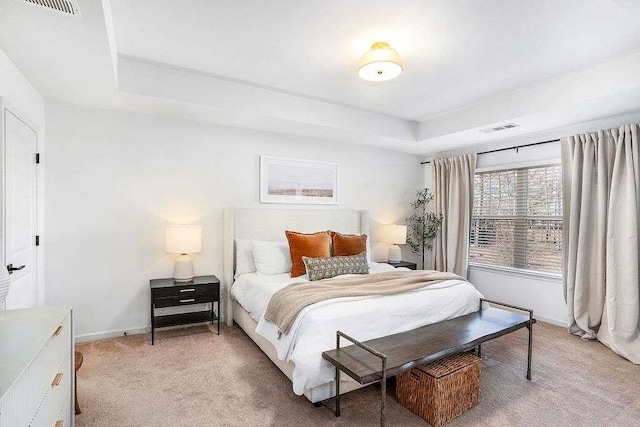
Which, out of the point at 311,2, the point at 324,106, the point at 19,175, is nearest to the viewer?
the point at 311,2

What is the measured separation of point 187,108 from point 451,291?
3.06m

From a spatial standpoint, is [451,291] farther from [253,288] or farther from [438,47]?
[438,47]

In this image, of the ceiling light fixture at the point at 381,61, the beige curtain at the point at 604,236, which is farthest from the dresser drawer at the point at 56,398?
the beige curtain at the point at 604,236

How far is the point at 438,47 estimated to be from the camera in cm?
262

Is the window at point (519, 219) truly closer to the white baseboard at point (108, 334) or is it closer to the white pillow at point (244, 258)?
the white pillow at point (244, 258)

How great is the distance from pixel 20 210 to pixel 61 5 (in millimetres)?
1662

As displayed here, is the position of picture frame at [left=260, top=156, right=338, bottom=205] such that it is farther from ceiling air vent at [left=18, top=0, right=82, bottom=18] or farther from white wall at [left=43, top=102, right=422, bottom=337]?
ceiling air vent at [left=18, top=0, right=82, bottom=18]

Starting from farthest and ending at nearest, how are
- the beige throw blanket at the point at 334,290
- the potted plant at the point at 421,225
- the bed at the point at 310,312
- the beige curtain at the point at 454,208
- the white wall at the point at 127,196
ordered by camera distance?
the potted plant at the point at 421,225, the beige curtain at the point at 454,208, the white wall at the point at 127,196, the beige throw blanket at the point at 334,290, the bed at the point at 310,312

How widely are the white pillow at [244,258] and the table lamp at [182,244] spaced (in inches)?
A: 19.4

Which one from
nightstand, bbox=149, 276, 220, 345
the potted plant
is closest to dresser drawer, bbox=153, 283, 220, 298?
nightstand, bbox=149, 276, 220, 345

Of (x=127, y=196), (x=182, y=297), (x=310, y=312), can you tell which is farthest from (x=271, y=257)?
(x=127, y=196)

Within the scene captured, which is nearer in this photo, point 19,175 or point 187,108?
point 19,175

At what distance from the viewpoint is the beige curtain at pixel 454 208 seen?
4855mm

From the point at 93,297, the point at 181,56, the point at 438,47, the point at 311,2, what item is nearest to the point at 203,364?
the point at 93,297
